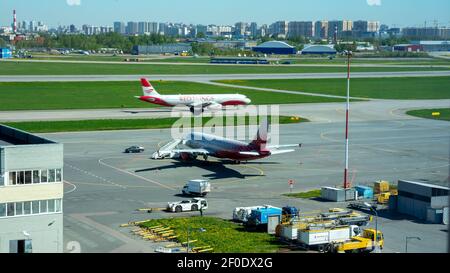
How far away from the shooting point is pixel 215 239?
44.2 m

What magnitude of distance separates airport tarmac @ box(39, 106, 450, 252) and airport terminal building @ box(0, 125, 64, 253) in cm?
371

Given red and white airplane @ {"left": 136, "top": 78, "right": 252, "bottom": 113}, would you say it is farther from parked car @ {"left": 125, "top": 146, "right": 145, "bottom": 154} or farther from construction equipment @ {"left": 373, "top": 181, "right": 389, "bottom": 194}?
construction equipment @ {"left": 373, "top": 181, "right": 389, "bottom": 194}

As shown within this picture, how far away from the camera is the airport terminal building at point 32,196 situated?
Result: 38500mm

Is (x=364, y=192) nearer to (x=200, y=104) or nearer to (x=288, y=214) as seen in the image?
(x=288, y=214)

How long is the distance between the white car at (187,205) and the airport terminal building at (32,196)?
48.5 feet

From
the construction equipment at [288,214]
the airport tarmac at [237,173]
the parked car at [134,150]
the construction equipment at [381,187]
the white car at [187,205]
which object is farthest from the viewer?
the parked car at [134,150]

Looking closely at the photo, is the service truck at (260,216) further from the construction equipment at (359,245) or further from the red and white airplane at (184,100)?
the red and white airplane at (184,100)

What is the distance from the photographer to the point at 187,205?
2154 inches

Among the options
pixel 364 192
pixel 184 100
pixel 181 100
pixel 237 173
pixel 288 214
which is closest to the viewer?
pixel 288 214

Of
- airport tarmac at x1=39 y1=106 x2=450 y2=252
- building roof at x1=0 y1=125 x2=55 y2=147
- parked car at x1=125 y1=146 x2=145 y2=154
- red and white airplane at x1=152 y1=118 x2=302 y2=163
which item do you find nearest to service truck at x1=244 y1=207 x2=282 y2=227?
airport tarmac at x1=39 y1=106 x2=450 y2=252

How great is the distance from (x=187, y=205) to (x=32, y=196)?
17333 millimetres

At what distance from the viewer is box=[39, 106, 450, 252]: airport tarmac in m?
48.5

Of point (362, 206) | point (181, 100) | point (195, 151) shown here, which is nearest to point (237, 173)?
point (195, 151)

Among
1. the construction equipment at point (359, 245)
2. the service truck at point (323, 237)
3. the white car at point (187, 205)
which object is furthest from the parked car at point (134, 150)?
the construction equipment at point (359, 245)
